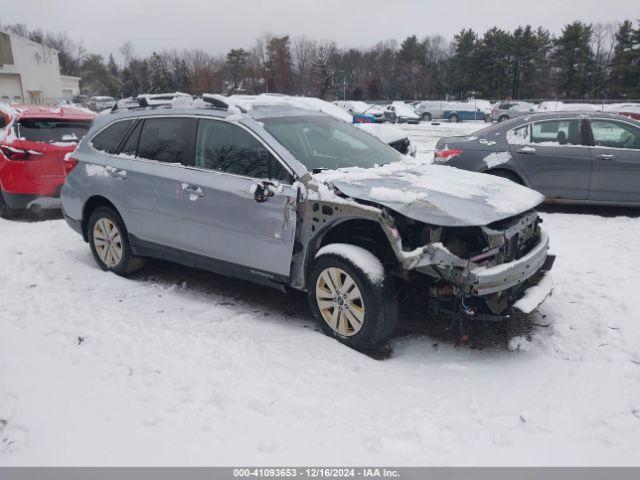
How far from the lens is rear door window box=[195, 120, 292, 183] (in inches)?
166

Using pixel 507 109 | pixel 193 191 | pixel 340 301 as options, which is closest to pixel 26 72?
pixel 507 109

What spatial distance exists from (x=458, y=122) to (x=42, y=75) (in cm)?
3915

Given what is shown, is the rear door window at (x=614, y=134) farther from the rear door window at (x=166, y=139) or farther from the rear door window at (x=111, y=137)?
the rear door window at (x=111, y=137)

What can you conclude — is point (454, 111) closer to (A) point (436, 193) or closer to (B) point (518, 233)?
(B) point (518, 233)

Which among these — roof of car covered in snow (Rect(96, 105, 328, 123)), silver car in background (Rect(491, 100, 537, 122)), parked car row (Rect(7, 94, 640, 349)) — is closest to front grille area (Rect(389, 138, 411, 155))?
parked car row (Rect(7, 94, 640, 349))

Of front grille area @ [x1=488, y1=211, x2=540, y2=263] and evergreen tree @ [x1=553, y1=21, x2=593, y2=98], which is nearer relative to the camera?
front grille area @ [x1=488, y1=211, x2=540, y2=263]

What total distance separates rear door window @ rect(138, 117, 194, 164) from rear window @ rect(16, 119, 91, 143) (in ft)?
11.8

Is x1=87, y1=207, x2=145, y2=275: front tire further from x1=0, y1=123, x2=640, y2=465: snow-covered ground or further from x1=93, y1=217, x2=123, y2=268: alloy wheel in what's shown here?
x1=0, y1=123, x2=640, y2=465: snow-covered ground

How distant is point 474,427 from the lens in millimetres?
2982

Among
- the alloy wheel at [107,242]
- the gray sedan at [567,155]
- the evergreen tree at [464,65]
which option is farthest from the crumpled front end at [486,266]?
the evergreen tree at [464,65]

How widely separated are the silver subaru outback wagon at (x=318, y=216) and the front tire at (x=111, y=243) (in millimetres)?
16

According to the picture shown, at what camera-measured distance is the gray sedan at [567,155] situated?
7172mm

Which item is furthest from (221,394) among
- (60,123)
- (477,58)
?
(477,58)

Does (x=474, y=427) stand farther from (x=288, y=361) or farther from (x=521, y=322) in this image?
(x=521, y=322)
